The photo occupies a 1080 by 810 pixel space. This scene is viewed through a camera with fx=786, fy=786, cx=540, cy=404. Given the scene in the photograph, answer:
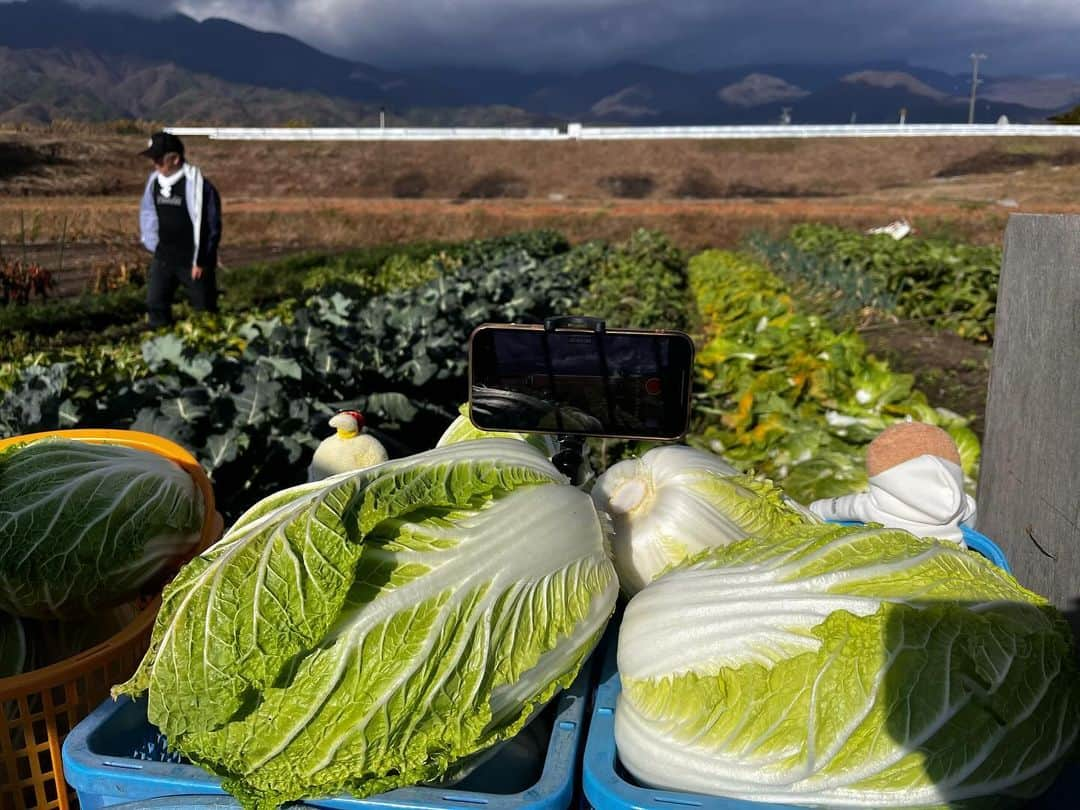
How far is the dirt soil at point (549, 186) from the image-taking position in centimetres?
3597

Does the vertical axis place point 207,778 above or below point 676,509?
below

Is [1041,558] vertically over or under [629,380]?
under

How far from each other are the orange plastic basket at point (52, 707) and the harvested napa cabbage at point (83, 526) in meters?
0.16

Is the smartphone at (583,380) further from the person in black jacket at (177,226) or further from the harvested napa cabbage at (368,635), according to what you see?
the person in black jacket at (177,226)

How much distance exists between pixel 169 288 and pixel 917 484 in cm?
916

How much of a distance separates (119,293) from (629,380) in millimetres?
14590

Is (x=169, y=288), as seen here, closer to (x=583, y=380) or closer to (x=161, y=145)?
→ (x=161, y=145)

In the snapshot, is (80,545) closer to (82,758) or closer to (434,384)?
(82,758)

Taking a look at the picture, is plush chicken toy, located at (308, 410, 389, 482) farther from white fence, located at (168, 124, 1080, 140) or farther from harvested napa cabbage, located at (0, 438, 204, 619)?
white fence, located at (168, 124, 1080, 140)

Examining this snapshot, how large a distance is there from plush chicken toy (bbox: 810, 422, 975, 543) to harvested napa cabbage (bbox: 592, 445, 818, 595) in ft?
1.88

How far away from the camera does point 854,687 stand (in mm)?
1231

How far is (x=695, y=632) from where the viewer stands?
140 centimetres

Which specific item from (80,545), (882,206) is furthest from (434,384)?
(882,206)

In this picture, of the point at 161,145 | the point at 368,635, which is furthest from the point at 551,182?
the point at 368,635
